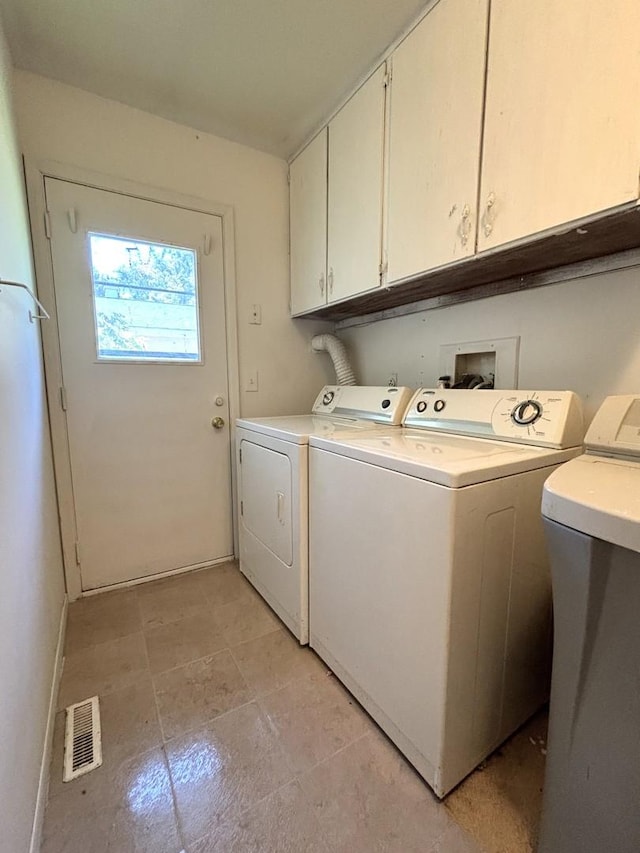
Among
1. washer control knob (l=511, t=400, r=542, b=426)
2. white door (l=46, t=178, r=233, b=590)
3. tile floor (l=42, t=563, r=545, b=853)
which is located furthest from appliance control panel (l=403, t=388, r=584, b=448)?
white door (l=46, t=178, r=233, b=590)

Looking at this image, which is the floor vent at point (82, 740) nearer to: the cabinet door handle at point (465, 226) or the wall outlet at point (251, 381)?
the wall outlet at point (251, 381)

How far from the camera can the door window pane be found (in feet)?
5.99

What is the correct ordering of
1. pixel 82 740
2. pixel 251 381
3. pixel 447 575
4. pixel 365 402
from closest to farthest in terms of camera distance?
1. pixel 447 575
2. pixel 82 740
3. pixel 365 402
4. pixel 251 381

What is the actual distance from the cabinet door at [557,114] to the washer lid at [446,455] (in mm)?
643

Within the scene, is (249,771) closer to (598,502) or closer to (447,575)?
(447,575)

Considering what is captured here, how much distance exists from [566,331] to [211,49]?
1771mm

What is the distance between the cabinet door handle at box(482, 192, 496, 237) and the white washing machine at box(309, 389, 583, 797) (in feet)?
1.83

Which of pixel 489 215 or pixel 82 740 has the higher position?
pixel 489 215

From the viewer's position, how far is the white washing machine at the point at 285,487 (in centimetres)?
A: 150

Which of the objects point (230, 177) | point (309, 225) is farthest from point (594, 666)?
point (230, 177)

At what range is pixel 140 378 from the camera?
196 cm

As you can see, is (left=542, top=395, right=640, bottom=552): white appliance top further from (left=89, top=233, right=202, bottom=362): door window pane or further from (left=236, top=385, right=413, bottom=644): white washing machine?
(left=89, top=233, right=202, bottom=362): door window pane

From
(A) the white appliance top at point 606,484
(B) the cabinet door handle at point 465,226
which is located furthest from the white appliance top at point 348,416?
(A) the white appliance top at point 606,484

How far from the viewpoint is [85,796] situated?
1.00 metres
